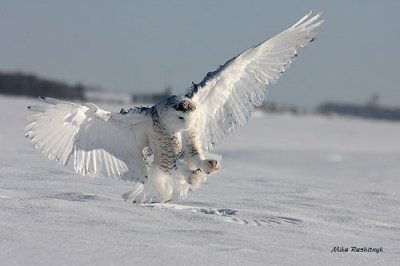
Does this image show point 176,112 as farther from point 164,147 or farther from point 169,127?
point 164,147

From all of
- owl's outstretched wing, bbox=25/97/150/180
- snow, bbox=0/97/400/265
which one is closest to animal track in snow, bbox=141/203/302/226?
snow, bbox=0/97/400/265

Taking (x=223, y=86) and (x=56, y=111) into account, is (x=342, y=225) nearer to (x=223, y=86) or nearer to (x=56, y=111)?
(x=223, y=86)

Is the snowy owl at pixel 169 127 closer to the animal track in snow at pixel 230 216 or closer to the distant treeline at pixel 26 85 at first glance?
the animal track in snow at pixel 230 216

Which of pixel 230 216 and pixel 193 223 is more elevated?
pixel 230 216

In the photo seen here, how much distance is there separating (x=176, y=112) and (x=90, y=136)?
1.82 ft

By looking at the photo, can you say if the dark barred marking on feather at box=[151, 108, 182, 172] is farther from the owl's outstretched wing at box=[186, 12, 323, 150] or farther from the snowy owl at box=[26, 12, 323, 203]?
the owl's outstretched wing at box=[186, 12, 323, 150]

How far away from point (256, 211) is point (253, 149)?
11.1 meters

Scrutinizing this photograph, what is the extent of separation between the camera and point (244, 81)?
190 inches


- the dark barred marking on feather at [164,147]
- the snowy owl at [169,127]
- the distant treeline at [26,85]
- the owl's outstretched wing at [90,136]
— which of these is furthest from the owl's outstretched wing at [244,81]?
the distant treeline at [26,85]

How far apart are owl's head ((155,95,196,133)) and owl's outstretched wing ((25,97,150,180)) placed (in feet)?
0.55

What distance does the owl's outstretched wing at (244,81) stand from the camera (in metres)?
4.72

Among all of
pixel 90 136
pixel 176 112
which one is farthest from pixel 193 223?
pixel 90 136

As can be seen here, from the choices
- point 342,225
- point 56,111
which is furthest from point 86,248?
point 342,225

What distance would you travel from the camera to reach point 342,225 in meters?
4.09
